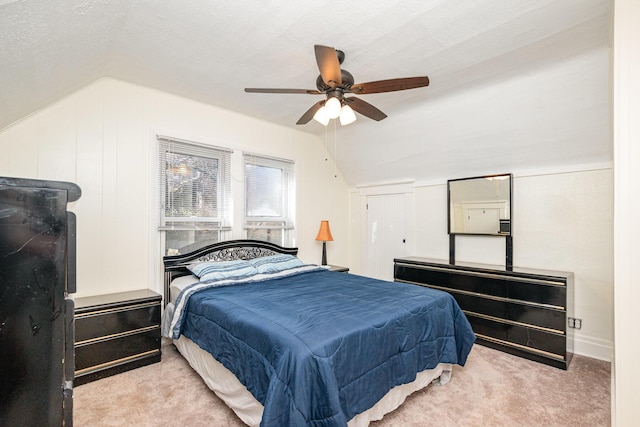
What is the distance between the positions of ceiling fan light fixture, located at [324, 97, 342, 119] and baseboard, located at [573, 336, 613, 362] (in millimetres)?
3359

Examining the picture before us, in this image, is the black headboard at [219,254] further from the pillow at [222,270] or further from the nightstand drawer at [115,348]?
the nightstand drawer at [115,348]

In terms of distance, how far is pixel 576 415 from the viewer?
2123mm

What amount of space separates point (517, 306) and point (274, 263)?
2.61 metres

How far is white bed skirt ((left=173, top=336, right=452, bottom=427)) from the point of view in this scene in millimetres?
1886

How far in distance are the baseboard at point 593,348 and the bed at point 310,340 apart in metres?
1.50

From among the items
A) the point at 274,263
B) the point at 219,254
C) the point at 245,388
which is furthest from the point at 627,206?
the point at 219,254

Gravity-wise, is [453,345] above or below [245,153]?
below

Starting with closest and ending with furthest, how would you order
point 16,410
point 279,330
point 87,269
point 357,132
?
point 16,410 → point 279,330 → point 87,269 → point 357,132

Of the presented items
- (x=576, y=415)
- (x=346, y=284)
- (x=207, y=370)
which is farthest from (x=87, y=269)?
(x=576, y=415)

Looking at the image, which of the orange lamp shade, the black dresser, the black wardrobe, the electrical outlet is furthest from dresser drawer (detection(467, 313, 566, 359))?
the black wardrobe

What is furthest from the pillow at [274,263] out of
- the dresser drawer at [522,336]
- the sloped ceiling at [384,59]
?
the dresser drawer at [522,336]

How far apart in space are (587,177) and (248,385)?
3.71 metres

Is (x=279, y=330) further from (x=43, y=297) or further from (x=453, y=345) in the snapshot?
(x=453, y=345)

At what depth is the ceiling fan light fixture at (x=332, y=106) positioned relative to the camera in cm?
226
